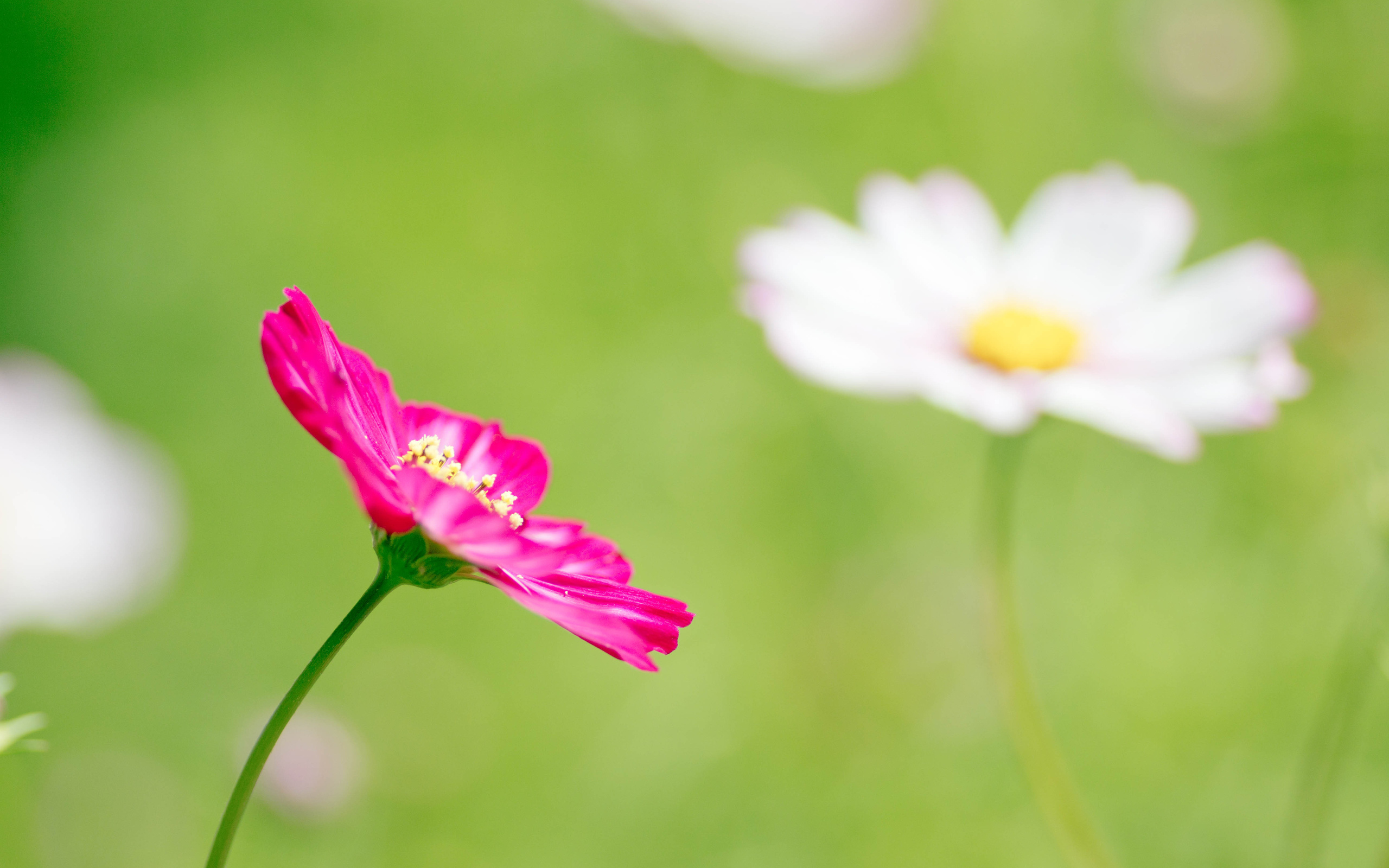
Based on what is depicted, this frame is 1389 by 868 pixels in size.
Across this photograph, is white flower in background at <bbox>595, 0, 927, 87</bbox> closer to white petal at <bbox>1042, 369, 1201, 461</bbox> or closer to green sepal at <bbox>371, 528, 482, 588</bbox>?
white petal at <bbox>1042, 369, 1201, 461</bbox>

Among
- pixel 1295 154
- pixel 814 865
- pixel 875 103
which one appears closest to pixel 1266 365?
pixel 814 865

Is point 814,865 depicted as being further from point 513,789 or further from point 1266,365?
point 1266,365

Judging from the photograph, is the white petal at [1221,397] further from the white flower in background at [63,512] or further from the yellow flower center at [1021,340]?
the white flower in background at [63,512]

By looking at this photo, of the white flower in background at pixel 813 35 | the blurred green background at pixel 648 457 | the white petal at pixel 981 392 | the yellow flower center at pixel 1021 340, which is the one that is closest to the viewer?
the white petal at pixel 981 392

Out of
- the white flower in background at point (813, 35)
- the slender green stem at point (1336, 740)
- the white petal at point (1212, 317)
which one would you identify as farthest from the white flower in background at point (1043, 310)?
the white flower in background at point (813, 35)

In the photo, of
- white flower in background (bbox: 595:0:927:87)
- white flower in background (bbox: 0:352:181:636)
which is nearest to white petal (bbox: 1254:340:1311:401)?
white flower in background (bbox: 0:352:181:636)

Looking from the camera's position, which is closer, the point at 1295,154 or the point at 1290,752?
the point at 1290,752

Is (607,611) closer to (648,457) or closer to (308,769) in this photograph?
(308,769)

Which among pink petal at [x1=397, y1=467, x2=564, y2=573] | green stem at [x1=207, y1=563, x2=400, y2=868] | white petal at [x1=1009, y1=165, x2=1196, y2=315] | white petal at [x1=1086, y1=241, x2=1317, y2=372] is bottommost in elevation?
green stem at [x1=207, y1=563, x2=400, y2=868]
